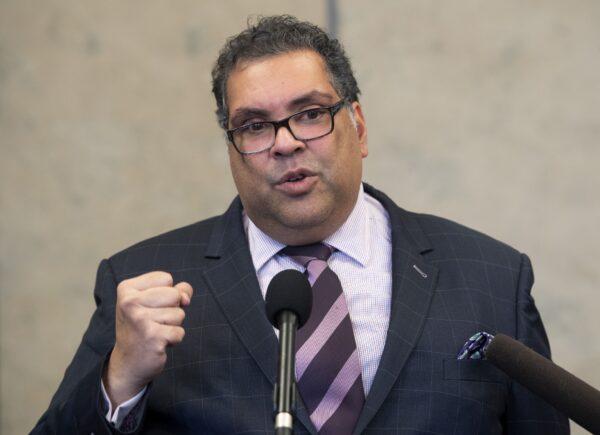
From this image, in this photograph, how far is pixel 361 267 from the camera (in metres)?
1.96

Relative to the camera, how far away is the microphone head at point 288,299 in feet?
4.20

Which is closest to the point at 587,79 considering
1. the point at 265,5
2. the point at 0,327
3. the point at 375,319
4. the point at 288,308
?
the point at 265,5

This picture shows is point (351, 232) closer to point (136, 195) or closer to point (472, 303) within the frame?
point (472, 303)

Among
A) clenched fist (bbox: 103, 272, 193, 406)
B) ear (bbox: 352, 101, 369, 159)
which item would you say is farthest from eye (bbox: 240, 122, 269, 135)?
clenched fist (bbox: 103, 272, 193, 406)

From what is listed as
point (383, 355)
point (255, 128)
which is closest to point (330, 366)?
point (383, 355)

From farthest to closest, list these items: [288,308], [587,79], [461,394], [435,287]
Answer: [587,79], [435,287], [461,394], [288,308]

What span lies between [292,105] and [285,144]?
9 centimetres

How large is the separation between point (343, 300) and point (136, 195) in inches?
38.2

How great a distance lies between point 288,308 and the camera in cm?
128

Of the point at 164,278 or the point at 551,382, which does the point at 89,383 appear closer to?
the point at 164,278

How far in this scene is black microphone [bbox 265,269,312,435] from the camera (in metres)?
1.14

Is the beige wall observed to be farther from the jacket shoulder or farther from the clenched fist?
the clenched fist

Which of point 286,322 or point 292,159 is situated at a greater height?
point 292,159

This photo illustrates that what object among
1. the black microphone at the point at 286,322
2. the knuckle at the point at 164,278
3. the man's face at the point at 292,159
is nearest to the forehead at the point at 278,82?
the man's face at the point at 292,159
